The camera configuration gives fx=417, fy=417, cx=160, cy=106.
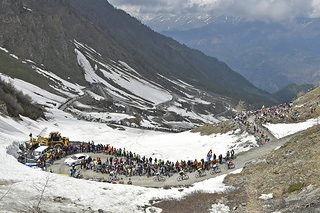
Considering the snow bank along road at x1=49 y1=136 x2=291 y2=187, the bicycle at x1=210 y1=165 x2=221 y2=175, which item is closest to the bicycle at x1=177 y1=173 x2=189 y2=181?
the snow bank along road at x1=49 y1=136 x2=291 y2=187

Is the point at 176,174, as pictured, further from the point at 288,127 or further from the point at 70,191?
the point at 288,127

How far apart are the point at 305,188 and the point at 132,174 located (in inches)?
915

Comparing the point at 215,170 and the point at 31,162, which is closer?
the point at 215,170

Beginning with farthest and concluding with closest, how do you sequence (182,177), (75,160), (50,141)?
(50,141), (75,160), (182,177)

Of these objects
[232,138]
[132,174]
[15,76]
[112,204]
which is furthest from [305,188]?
[15,76]

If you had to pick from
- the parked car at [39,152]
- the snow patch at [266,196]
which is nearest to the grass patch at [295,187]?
the snow patch at [266,196]

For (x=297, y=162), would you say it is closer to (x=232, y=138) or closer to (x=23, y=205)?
(x=23, y=205)

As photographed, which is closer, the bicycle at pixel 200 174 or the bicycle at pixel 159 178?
the bicycle at pixel 159 178

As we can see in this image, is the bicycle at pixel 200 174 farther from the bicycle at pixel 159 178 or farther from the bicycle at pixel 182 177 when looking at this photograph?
the bicycle at pixel 159 178

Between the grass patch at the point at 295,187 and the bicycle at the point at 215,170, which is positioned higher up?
the bicycle at the point at 215,170

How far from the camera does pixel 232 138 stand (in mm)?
62812

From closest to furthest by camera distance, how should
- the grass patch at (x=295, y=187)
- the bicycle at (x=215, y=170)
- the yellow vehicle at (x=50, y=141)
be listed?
Answer: the grass patch at (x=295, y=187)
the bicycle at (x=215, y=170)
the yellow vehicle at (x=50, y=141)

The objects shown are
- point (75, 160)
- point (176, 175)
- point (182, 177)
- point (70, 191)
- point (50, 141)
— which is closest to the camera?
point (70, 191)

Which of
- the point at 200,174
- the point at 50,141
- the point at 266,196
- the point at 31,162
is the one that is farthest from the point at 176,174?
the point at 50,141
